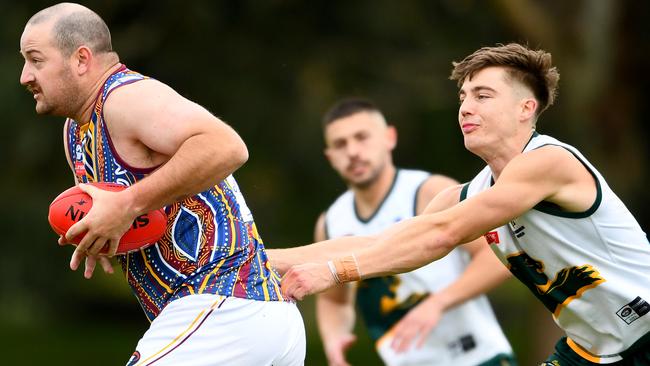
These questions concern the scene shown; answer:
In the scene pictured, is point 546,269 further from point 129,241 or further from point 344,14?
point 344,14

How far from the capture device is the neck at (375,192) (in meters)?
7.86

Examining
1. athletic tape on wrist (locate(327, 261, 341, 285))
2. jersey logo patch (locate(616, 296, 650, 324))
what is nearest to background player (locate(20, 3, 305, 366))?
athletic tape on wrist (locate(327, 261, 341, 285))

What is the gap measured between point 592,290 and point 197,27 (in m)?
Result: 9.73

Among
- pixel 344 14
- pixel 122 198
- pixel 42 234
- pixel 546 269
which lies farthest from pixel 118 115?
pixel 42 234

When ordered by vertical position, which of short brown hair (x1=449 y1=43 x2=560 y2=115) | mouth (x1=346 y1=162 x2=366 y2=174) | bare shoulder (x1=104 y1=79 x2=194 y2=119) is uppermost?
short brown hair (x1=449 y1=43 x2=560 y2=115)

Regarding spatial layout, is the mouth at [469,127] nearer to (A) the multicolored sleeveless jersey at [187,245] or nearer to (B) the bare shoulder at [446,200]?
(B) the bare shoulder at [446,200]

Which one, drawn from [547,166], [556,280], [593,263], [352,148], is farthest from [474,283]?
[547,166]

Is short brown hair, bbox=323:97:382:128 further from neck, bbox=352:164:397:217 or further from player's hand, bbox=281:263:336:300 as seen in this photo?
player's hand, bbox=281:263:336:300

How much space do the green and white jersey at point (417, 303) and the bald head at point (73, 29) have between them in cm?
329

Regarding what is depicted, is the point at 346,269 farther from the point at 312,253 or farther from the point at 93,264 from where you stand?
the point at 93,264

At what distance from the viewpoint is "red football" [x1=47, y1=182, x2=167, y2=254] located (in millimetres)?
4543

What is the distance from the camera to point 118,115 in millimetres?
4531

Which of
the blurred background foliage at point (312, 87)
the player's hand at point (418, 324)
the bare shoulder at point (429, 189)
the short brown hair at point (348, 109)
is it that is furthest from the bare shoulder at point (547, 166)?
the blurred background foliage at point (312, 87)

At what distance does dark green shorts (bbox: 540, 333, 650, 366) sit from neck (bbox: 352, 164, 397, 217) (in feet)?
8.66
